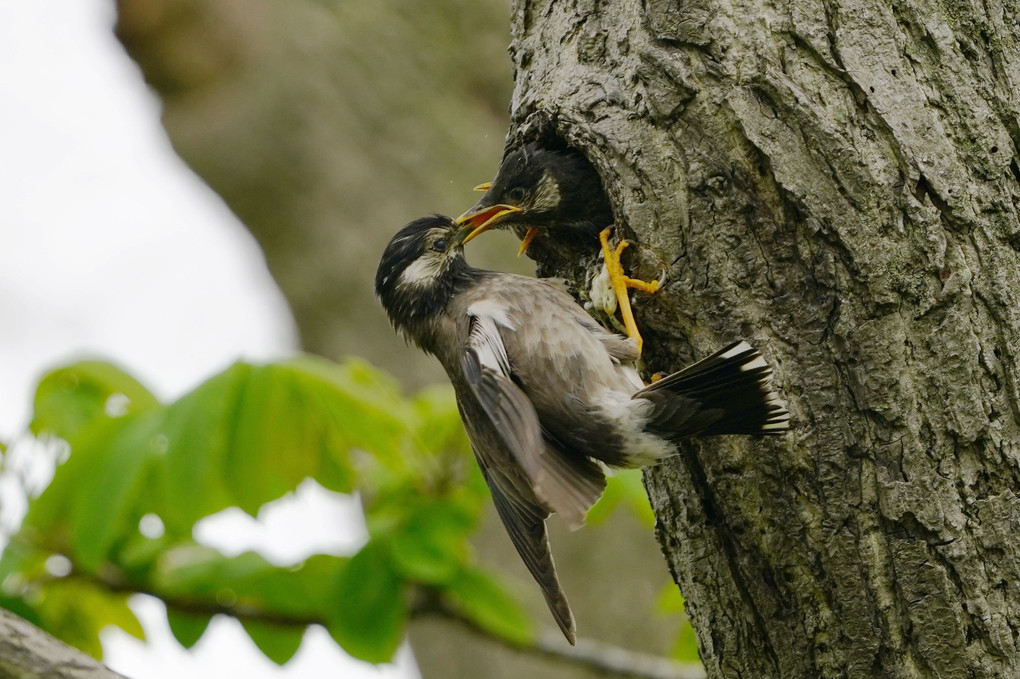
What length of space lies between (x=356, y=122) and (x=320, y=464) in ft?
10.4

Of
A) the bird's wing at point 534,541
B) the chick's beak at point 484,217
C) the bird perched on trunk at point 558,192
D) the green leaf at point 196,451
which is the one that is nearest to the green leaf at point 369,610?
the green leaf at point 196,451

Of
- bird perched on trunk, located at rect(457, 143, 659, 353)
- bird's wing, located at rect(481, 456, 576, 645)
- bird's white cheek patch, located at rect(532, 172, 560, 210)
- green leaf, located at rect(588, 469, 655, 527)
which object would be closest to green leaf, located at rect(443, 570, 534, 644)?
green leaf, located at rect(588, 469, 655, 527)

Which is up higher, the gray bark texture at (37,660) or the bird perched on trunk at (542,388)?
the bird perched on trunk at (542,388)

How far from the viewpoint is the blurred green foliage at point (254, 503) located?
3.74 m

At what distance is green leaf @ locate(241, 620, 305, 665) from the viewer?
424 cm

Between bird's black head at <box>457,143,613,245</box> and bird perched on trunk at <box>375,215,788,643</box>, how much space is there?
0.92ft

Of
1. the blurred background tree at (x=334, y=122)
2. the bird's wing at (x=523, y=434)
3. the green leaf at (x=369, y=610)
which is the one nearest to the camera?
the bird's wing at (x=523, y=434)

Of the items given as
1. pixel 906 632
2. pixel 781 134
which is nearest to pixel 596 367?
pixel 781 134

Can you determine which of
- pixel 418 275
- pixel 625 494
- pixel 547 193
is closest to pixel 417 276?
pixel 418 275

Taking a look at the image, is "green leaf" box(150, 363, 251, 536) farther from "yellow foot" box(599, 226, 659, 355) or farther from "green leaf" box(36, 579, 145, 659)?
"yellow foot" box(599, 226, 659, 355)

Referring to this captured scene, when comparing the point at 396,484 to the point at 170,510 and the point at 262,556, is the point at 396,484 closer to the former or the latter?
the point at 262,556

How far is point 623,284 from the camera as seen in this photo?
278 cm

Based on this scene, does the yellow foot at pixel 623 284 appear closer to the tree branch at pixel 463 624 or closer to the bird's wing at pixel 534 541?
the bird's wing at pixel 534 541

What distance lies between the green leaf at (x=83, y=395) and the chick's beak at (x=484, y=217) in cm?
145
